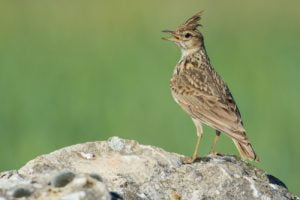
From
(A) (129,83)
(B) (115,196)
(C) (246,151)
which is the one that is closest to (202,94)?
(C) (246,151)

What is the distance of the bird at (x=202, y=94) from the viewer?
8.46 m

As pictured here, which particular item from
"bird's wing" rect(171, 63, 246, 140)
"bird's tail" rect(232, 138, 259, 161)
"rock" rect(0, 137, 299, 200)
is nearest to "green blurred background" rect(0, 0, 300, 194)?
"bird's wing" rect(171, 63, 246, 140)

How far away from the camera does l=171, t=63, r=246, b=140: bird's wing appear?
8.58 metres

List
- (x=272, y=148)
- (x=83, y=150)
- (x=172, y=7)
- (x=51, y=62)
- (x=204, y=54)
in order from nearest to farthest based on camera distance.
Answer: (x=83, y=150), (x=204, y=54), (x=272, y=148), (x=51, y=62), (x=172, y=7)

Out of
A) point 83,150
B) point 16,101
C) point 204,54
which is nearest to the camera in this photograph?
point 83,150

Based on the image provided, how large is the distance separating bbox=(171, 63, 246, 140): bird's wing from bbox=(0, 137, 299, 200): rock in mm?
1454

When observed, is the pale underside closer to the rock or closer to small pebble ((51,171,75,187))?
the rock

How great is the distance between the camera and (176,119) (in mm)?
13078

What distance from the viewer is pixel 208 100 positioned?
9078 mm

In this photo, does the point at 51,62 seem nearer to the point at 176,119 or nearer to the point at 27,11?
the point at 176,119

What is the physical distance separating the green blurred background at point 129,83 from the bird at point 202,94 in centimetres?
181

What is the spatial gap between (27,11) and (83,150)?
40.2ft

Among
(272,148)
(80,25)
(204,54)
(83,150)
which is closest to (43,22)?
(80,25)

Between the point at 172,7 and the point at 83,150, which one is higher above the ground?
the point at 83,150
